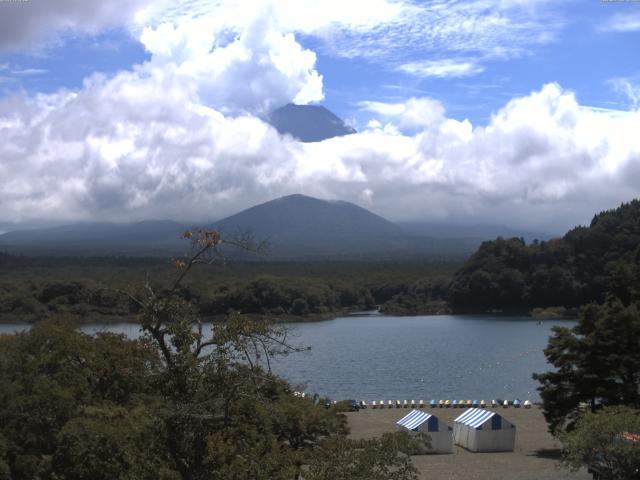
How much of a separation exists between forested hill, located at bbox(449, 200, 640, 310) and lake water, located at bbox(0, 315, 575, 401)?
20.7 feet

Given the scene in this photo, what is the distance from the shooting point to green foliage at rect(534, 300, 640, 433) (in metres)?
19.2

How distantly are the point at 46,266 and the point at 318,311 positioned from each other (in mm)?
38035

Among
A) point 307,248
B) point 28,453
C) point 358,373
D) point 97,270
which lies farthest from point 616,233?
point 307,248

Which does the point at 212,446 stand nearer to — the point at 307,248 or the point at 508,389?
the point at 508,389

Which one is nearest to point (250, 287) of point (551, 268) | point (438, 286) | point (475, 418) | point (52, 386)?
point (438, 286)

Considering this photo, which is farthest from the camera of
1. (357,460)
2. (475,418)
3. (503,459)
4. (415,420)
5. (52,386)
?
(475,418)

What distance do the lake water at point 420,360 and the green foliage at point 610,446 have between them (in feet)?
28.4

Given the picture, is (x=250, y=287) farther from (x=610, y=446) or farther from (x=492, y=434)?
(x=610, y=446)

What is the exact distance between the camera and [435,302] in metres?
78.6

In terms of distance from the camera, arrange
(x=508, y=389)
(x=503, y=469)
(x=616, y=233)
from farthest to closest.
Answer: (x=616, y=233) → (x=508, y=389) → (x=503, y=469)

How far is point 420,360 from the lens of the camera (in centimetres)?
4259

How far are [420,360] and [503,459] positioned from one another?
75.5ft

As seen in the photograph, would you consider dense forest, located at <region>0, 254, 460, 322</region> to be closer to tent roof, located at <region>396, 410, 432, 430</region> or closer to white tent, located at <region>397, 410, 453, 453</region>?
tent roof, located at <region>396, 410, 432, 430</region>

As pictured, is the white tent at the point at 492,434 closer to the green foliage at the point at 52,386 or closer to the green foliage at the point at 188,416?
the green foliage at the point at 52,386
